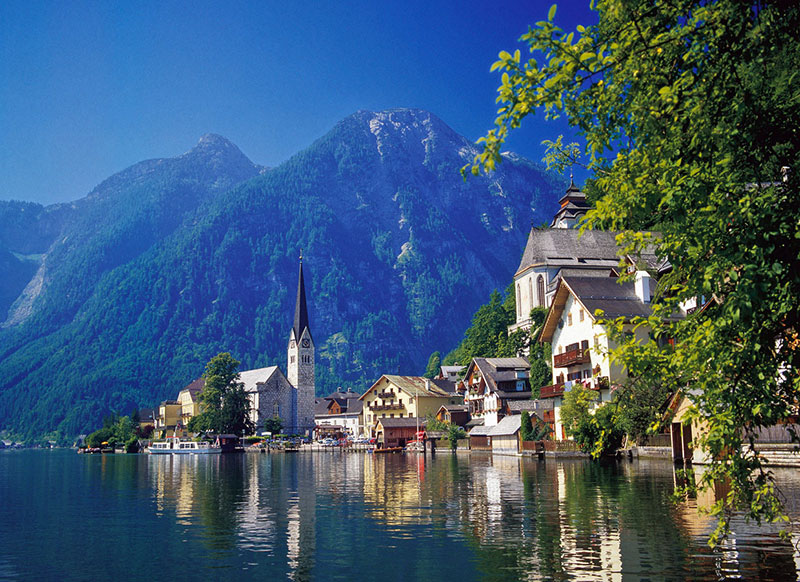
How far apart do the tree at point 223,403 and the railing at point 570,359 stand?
84581 millimetres

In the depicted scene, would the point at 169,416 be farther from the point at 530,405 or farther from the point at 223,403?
the point at 530,405

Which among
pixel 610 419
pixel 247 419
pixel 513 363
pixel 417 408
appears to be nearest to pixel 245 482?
pixel 610 419

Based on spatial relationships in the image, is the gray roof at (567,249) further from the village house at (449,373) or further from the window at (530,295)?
the village house at (449,373)

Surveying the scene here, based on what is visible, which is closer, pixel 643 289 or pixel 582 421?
pixel 582 421

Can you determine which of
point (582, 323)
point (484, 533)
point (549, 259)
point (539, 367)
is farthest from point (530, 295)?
point (484, 533)

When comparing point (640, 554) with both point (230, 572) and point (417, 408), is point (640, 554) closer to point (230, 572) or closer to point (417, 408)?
point (230, 572)

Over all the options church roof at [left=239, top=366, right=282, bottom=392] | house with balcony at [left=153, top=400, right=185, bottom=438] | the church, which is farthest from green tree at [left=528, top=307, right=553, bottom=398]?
house with balcony at [left=153, top=400, right=185, bottom=438]

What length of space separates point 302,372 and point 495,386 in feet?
323

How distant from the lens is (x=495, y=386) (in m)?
85.4

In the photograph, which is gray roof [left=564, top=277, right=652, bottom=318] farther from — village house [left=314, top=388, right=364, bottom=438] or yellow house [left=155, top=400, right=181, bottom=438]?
yellow house [left=155, top=400, right=181, bottom=438]

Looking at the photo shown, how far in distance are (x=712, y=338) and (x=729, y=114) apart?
2.58m

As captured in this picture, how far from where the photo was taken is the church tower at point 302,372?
174 m

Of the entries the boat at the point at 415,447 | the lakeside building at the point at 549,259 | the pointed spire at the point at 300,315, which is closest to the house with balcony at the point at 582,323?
the boat at the point at 415,447

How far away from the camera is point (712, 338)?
8195 millimetres
